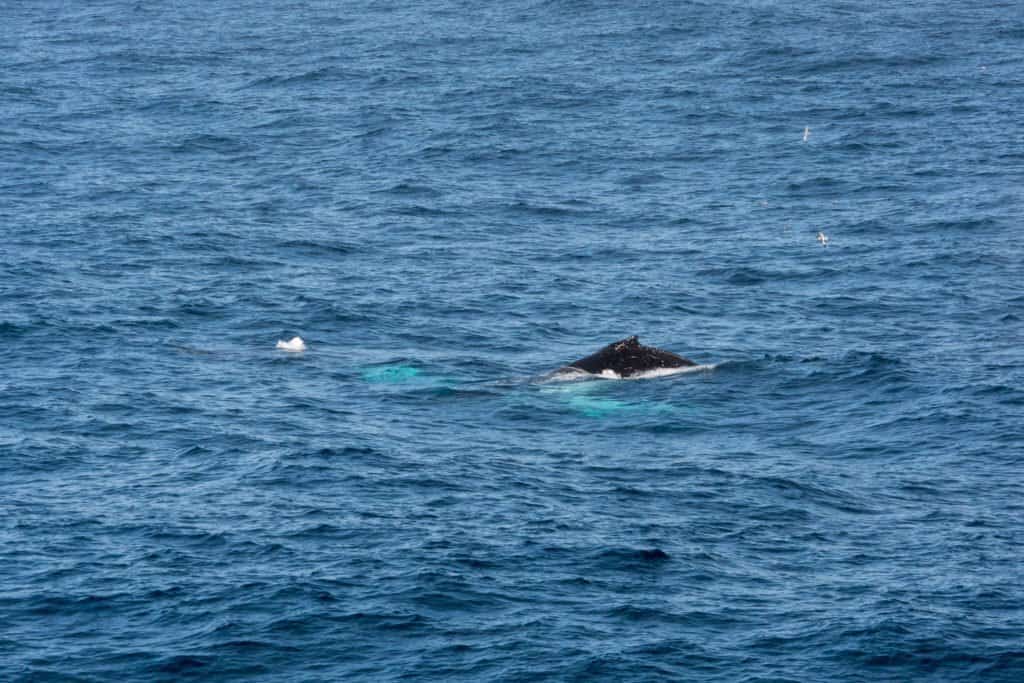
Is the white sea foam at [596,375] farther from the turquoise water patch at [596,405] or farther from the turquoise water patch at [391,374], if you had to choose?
the turquoise water patch at [391,374]

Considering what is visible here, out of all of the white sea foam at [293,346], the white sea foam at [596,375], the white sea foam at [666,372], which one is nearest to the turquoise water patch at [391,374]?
the white sea foam at [293,346]

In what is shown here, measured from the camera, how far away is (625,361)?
54.6 metres

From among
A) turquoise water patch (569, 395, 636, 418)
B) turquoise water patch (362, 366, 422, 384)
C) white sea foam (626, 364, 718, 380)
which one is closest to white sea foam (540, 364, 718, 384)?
white sea foam (626, 364, 718, 380)

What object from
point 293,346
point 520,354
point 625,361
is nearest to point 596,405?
point 625,361

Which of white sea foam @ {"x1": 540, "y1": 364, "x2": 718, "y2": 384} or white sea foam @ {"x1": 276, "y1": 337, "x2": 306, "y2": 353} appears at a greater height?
white sea foam @ {"x1": 276, "y1": 337, "x2": 306, "y2": 353}

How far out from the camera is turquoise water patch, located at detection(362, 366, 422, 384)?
180 feet

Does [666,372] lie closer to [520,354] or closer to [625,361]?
[625,361]

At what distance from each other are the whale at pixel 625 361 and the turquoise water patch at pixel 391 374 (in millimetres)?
4975

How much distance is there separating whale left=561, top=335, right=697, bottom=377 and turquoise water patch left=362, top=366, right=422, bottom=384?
16.3 ft

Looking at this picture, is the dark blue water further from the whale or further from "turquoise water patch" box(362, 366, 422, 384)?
the whale

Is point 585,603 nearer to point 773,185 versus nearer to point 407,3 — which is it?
point 773,185

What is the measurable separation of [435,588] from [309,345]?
22.4 metres

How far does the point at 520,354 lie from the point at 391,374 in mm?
4914

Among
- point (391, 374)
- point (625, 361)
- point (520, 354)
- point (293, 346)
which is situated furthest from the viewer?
point (293, 346)
